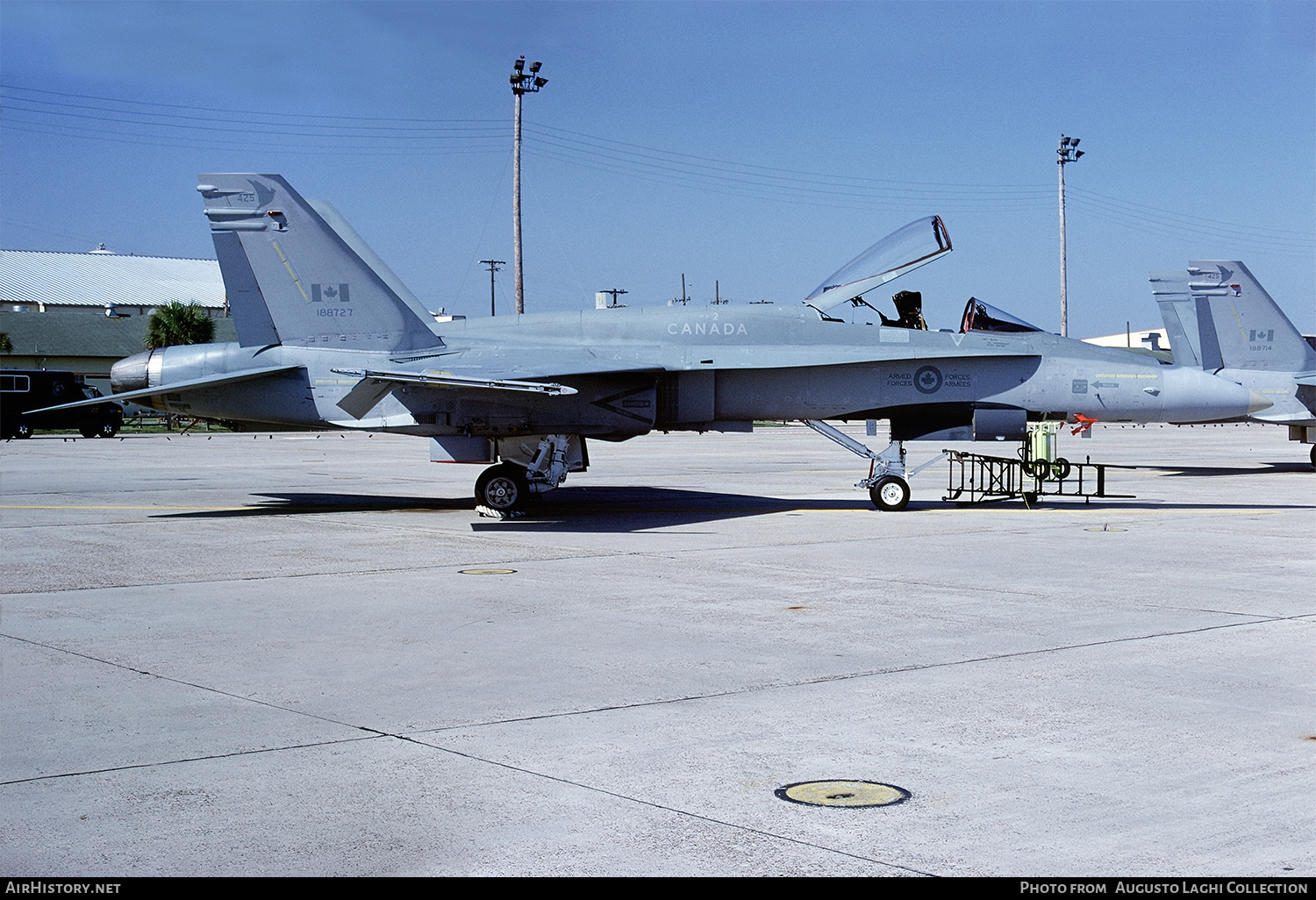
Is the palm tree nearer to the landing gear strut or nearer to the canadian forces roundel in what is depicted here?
the landing gear strut

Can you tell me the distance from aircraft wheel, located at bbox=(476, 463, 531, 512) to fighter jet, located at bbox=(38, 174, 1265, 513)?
2 centimetres

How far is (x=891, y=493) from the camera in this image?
17.7 meters

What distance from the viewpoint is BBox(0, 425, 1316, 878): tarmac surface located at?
14.8 ft

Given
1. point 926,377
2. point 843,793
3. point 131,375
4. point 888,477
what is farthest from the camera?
point 888,477

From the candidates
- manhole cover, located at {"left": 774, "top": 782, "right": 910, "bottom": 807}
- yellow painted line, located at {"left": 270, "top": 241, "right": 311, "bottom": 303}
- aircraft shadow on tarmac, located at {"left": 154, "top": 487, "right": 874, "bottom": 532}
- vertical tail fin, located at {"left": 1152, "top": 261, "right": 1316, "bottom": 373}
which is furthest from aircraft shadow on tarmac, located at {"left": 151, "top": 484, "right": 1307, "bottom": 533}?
manhole cover, located at {"left": 774, "top": 782, "right": 910, "bottom": 807}

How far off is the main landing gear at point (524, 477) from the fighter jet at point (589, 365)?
0.02m

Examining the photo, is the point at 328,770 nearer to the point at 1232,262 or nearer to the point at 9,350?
the point at 1232,262

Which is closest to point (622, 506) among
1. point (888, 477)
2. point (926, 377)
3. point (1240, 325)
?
point (888, 477)

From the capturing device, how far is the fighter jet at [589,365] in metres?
16.9

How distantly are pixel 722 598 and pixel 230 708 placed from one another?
457 cm

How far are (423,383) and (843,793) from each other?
11.5m

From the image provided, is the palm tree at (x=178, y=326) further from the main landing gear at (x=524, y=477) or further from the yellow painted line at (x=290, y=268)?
the main landing gear at (x=524, y=477)

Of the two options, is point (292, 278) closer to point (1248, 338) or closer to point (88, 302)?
point (1248, 338)

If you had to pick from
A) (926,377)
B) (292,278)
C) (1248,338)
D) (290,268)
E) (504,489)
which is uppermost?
(290,268)
